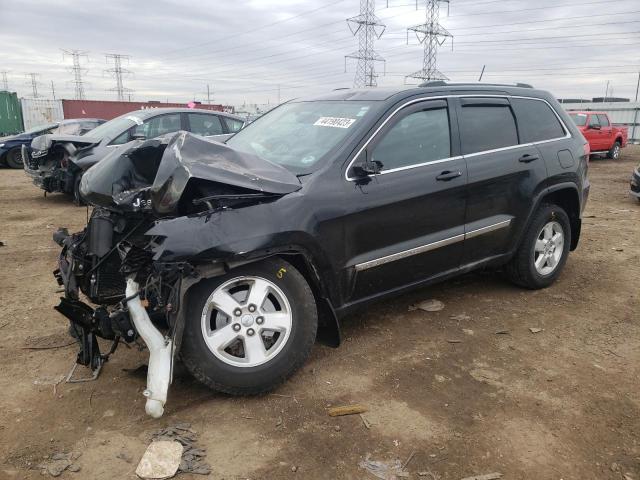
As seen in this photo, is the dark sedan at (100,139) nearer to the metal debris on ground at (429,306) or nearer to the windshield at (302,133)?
the windshield at (302,133)

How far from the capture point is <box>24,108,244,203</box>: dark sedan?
8344 millimetres

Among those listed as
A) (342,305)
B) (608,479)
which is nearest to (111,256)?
(342,305)

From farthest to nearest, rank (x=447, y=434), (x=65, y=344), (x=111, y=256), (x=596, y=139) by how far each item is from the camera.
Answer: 1. (x=596, y=139)
2. (x=65, y=344)
3. (x=111, y=256)
4. (x=447, y=434)

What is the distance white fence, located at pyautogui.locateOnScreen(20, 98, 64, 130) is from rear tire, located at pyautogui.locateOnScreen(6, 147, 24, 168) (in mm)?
14370

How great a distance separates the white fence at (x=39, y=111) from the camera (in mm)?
28672

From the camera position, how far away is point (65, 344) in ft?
12.3

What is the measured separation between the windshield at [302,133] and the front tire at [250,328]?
800 millimetres

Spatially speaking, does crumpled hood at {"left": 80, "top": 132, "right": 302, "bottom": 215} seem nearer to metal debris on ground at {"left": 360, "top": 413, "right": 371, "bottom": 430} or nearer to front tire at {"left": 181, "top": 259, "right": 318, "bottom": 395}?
front tire at {"left": 181, "top": 259, "right": 318, "bottom": 395}

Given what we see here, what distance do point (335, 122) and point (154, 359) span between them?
2028 millimetres

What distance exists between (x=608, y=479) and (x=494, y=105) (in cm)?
299

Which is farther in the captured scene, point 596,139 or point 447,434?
point 596,139

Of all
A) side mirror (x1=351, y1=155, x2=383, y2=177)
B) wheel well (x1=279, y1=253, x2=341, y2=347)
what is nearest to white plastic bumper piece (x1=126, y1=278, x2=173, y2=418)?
wheel well (x1=279, y1=253, x2=341, y2=347)

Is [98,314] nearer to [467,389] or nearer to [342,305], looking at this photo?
[342,305]

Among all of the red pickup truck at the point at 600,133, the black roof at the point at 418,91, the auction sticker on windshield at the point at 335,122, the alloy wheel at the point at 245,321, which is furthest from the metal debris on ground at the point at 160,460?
the red pickup truck at the point at 600,133
